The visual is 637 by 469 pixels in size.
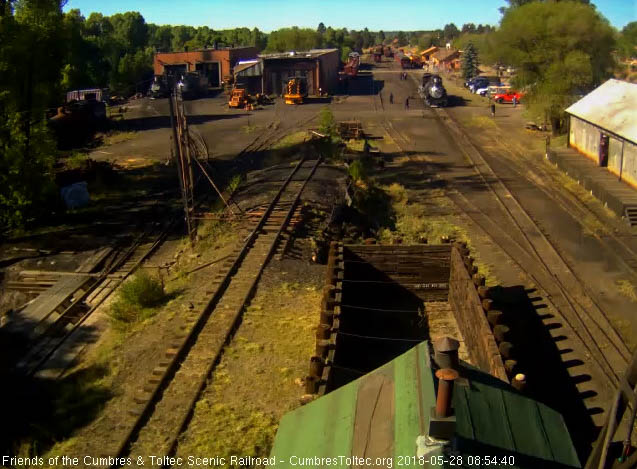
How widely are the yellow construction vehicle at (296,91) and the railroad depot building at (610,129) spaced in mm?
27257

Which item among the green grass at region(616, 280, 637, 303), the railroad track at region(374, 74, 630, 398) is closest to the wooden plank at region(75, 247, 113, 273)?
the railroad track at region(374, 74, 630, 398)

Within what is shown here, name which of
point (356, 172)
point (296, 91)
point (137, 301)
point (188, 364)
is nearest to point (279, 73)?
point (296, 91)

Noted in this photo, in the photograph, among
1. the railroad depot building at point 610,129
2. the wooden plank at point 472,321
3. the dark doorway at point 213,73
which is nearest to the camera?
the wooden plank at point 472,321

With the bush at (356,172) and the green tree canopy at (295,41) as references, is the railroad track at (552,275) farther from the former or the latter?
the green tree canopy at (295,41)

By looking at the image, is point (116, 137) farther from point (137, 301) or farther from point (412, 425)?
point (412, 425)

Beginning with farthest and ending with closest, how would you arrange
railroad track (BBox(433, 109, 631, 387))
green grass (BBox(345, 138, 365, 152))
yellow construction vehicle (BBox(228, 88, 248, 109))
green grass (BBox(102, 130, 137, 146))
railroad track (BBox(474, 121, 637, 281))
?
yellow construction vehicle (BBox(228, 88, 248, 109)) → green grass (BBox(102, 130, 137, 146)) → green grass (BBox(345, 138, 365, 152)) → railroad track (BBox(474, 121, 637, 281)) → railroad track (BBox(433, 109, 631, 387))

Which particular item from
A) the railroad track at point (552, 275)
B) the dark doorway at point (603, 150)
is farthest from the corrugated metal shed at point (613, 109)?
the railroad track at point (552, 275)

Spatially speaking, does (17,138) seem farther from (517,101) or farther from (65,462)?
(517,101)

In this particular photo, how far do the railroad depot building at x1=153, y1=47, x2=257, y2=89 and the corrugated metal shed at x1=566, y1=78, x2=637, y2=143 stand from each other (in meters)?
47.3

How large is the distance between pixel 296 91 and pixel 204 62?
837 inches

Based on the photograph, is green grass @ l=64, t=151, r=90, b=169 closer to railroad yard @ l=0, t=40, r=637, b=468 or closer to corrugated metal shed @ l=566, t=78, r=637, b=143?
railroad yard @ l=0, t=40, r=637, b=468

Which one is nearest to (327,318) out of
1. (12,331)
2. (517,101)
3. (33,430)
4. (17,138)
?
(33,430)

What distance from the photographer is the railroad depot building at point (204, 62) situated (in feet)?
225

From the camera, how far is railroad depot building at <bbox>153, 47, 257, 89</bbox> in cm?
6856
